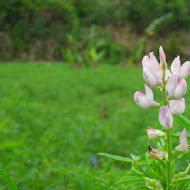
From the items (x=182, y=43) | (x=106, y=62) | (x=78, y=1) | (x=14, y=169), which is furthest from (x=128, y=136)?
(x=78, y=1)

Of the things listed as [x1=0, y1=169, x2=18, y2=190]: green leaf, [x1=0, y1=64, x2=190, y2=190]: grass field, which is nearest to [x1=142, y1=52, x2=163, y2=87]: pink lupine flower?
[x1=0, y1=169, x2=18, y2=190]: green leaf

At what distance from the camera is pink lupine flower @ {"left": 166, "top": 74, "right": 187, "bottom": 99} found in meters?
1.18

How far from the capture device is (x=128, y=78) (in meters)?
9.88

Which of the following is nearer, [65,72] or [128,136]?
[128,136]

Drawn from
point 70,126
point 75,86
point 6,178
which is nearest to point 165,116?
point 6,178

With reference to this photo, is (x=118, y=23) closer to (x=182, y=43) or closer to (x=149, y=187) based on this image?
(x=182, y=43)

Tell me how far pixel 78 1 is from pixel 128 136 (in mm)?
12215

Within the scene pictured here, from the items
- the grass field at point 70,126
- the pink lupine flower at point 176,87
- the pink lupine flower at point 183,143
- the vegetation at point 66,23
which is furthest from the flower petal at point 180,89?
the vegetation at point 66,23

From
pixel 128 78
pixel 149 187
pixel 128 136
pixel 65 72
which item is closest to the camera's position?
pixel 149 187

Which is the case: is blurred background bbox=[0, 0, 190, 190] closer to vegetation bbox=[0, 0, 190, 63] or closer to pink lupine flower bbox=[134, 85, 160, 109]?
vegetation bbox=[0, 0, 190, 63]

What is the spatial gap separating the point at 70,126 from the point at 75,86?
3569mm

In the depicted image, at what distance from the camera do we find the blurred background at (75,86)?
11.1 ft

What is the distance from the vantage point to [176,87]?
3.89 ft

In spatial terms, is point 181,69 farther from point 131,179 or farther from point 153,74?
point 131,179
